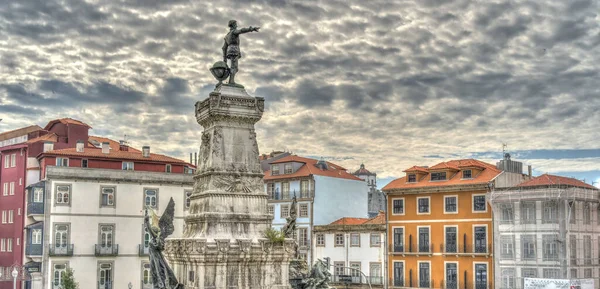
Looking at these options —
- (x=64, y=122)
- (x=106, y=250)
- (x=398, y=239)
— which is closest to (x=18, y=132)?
(x=64, y=122)

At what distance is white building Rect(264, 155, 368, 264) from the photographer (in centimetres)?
6084

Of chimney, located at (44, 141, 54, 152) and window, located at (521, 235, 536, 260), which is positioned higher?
chimney, located at (44, 141, 54, 152)

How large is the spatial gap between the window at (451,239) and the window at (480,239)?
61.6 inches

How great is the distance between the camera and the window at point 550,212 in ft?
150

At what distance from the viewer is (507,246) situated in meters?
48.0

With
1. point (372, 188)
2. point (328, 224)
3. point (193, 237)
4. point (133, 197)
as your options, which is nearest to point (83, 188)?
point (133, 197)

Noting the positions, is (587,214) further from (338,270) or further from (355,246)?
(338,270)

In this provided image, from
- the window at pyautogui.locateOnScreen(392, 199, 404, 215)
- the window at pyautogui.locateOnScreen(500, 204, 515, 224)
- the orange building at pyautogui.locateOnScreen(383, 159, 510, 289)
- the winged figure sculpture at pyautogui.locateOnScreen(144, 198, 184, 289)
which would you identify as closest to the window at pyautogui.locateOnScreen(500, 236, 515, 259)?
the orange building at pyautogui.locateOnScreen(383, 159, 510, 289)

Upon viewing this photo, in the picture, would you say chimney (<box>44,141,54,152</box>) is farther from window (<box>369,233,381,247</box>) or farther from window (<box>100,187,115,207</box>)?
window (<box>369,233,381,247</box>)

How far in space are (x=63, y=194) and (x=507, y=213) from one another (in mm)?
29465

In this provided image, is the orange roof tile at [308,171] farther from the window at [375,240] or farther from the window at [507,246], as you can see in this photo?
the window at [507,246]

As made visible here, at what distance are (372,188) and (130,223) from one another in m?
43.4

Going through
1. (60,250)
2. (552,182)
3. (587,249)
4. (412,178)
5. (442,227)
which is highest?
(412,178)

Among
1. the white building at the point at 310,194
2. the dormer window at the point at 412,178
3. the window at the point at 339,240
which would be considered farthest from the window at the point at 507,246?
the white building at the point at 310,194
